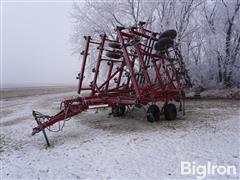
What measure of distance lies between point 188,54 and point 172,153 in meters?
12.6

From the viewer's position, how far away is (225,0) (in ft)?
49.2

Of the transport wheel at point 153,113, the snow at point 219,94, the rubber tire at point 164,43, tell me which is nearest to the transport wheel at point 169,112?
the transport wheel at point 153,113

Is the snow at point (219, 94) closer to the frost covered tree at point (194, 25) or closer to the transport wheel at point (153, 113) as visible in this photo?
the frost covered tree at point (194, 25)

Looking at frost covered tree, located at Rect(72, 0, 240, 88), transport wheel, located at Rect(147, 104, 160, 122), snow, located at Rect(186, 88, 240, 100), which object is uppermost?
frost covered tree, located at Rect(72, 0, 240, 88)

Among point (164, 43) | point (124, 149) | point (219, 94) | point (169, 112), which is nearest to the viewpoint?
point (124, 149)

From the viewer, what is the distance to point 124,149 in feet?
18.4

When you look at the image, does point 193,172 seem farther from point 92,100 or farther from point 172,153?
point 92,100

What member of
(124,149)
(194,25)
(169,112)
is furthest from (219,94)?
(124,149)

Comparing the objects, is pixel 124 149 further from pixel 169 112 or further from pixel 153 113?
pixel 169 112

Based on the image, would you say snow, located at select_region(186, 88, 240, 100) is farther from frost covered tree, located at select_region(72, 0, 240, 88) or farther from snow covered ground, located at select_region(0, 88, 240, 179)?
snow covered ground, located at select_region(0, 88, 240, 179)

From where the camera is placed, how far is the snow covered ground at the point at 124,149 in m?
4.57

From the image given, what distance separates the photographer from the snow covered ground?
457 cm

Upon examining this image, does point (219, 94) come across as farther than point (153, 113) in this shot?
Yes

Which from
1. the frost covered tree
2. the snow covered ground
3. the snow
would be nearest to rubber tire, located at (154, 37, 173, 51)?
the snow covered ground
